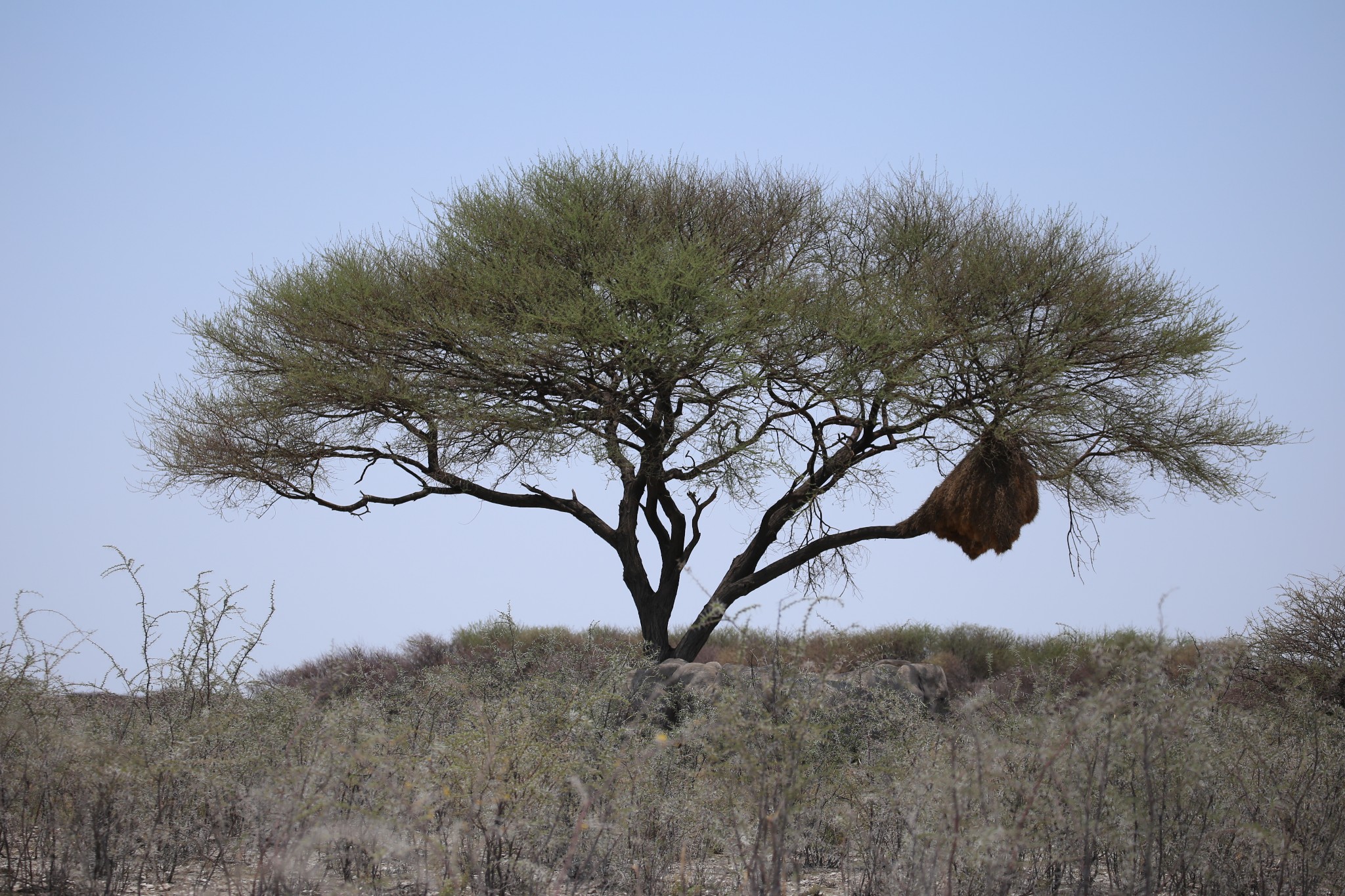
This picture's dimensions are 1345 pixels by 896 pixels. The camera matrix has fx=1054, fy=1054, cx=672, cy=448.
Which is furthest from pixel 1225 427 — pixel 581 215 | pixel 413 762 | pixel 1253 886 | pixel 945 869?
pixel 413 762

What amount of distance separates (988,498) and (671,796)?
29.3 ft

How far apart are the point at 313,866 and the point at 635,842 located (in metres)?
1.47

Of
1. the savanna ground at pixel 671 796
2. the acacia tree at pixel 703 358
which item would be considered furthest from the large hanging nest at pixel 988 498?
the savanna ground at pixel 671 796

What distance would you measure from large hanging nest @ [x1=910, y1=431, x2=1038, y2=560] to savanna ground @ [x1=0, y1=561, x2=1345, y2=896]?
6.94m

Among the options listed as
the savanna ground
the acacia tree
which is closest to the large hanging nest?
the acacia tree

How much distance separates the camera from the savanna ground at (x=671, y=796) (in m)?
4.01

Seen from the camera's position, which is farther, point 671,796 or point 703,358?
point 703,358

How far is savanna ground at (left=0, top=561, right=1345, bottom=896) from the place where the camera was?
401cm

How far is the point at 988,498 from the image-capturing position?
44.4ft

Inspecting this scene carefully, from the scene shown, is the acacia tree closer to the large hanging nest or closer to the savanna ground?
the large hanging nest

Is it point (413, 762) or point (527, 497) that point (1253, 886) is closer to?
point (413, 762)

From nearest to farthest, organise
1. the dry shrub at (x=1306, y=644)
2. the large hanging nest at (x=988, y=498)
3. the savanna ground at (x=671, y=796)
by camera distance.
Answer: the savanna ground at (x=671, y=796)
the dry shrub at (x=1306, y=644)
the large hanging nest at (x=988, y=498)

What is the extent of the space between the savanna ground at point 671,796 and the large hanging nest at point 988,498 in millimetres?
6943

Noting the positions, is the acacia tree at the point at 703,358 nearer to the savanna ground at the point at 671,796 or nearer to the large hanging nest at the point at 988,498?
the large hanging nest at the point at 988,498
